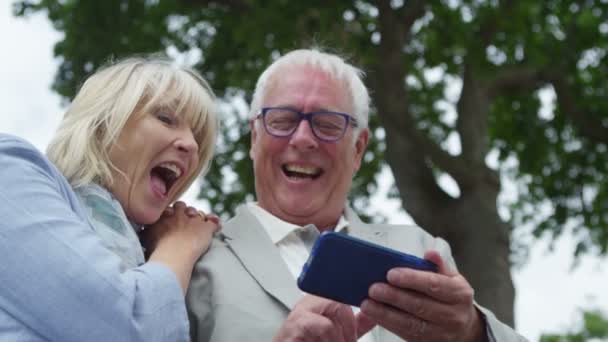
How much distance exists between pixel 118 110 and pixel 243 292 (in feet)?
2.54

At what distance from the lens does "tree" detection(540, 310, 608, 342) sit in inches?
1294

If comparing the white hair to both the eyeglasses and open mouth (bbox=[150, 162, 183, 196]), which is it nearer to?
the eyeglasses

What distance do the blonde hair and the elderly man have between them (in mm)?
417

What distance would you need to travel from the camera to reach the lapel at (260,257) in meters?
2.94

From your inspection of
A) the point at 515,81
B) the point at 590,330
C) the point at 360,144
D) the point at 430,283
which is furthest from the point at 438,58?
the point at 590,330

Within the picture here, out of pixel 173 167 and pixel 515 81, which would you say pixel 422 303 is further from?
pixel 515 81

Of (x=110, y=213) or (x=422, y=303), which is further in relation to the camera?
(x=110, y=213)

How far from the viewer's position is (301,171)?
3.67m

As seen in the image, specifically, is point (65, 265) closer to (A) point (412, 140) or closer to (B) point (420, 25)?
(A) point (412, 140)

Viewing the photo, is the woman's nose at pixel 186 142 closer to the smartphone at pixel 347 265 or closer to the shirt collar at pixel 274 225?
the shirt collar at pixel 274 225

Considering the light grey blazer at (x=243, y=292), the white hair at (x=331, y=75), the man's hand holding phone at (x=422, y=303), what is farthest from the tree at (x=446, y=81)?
the man's hand holding phone at (x=422, y=303)

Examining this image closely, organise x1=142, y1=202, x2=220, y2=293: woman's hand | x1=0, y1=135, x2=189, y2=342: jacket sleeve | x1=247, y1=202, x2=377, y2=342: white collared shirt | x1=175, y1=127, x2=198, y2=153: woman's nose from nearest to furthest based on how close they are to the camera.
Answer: x1=0, y1=135, x2=189, y2=342: jacket sleeve → x1=142, y1=202, x2=220, y2=293: woman's hand → x1=175, y1=127, x2=198, y2=153: woman's nose → x1=247, y1=202, x2=377, y2=342: white collared shirt

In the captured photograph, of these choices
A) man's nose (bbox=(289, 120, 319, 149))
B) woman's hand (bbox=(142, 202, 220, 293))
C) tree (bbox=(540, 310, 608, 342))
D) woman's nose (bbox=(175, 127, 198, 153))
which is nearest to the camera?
woman's hand (bbox=(142, 202, 220, 293))

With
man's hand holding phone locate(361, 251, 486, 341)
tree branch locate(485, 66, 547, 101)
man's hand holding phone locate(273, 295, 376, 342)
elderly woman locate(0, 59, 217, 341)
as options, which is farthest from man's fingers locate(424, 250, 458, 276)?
tree branch locate(485, 66, 547, 101)
